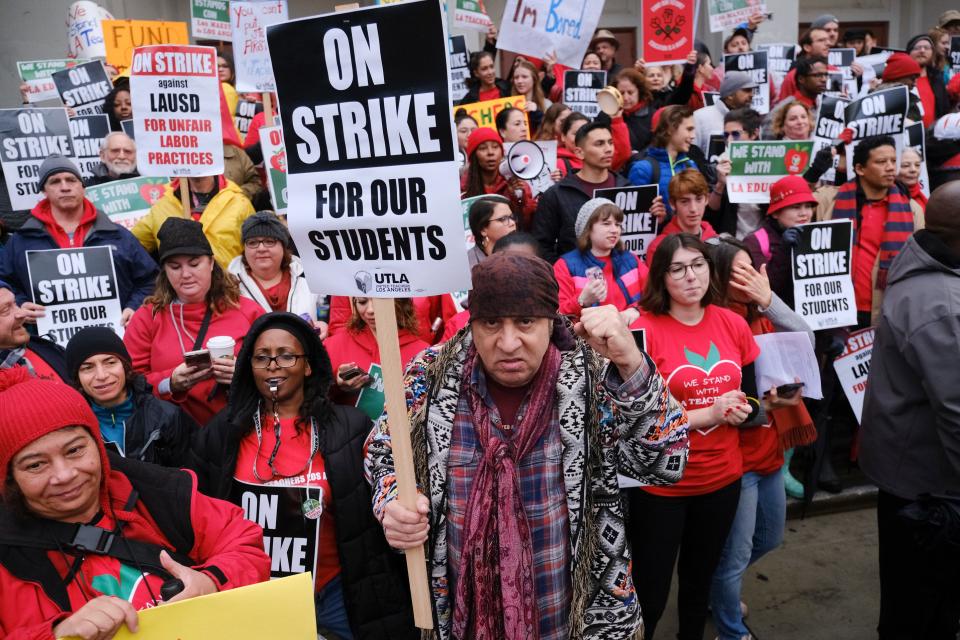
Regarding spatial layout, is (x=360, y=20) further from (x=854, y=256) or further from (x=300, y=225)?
(x=854, y=256)

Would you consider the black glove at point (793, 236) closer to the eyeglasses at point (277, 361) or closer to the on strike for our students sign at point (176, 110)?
the eyeglasses at point (277, 361)

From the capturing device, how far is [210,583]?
2115 millimetres

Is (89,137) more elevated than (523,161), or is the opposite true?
(89,137)

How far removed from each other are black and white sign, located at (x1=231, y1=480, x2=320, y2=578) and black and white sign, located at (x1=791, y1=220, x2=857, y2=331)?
3324mm

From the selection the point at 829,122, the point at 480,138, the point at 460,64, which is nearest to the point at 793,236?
the point at 480,138

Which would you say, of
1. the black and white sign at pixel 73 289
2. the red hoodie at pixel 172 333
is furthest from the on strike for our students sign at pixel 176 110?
the red hoodie at pixel 172 333

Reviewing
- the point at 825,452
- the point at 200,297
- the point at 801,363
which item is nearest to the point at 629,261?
the point at 801,363

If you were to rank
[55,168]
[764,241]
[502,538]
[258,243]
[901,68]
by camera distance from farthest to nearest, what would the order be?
[901,68] < [55,168] < [764,241] < [258,243] < [502,538]

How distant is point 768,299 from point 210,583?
2.92 metres

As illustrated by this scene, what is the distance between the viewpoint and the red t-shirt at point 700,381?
3301mm

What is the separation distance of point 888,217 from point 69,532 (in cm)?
527

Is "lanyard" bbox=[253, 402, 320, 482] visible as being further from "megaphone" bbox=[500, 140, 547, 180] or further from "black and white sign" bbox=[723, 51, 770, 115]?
"black and white sign" bbox=[723, 51, 770, 115]

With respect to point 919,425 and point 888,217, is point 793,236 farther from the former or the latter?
point 919,425

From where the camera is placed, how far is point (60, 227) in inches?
202
